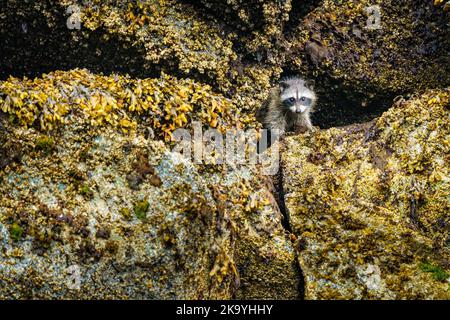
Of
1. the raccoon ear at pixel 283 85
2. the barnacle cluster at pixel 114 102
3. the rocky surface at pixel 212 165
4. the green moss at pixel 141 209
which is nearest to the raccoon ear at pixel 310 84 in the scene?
the rocky surface at pixel 212 165

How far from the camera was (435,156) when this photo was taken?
507 cm

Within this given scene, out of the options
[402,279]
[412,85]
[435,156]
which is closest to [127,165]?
[402,279]

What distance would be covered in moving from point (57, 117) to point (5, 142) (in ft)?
1.39

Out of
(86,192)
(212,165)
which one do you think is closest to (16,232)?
(86,192)

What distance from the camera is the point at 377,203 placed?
508cm

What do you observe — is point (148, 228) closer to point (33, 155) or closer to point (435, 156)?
point (33, 155)

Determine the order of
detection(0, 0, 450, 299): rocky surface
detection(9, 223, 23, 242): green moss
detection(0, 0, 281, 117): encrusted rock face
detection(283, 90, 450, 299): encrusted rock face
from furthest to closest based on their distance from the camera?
1. detection(0, 0, 281, 117): encrusted rock face
2. detection(283, 90, 450, 299): encrusted rock face
3. detection(0, 0, 450, 299): rocky surface
4. detection(9, 223, 23, 242): green moss

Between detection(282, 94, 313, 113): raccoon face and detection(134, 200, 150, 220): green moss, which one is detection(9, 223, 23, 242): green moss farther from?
detection(282, 94, 313, 113): raccoon face

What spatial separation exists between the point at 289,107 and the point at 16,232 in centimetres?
409

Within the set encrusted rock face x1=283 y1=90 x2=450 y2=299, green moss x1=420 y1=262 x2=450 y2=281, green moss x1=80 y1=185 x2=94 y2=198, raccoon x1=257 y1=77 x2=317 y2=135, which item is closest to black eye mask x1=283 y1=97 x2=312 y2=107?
raccoon x1=257 y1=77 x2=317 y2=135

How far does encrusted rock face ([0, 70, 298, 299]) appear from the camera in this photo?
3.88m

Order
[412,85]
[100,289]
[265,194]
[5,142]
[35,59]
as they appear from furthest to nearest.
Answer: [412,85] < [35,59] < [265,194] < [5,142] < [100,289]

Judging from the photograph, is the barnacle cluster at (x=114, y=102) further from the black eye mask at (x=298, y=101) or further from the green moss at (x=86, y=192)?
the black eye mask at (x=298, y=101)

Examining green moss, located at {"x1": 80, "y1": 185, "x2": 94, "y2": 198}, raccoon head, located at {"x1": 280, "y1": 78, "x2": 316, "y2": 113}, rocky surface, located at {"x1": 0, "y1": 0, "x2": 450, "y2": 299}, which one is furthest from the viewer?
raccoon head, located at {"x1": 280, "y1": 78, "x2": 316, "y2": 113}
